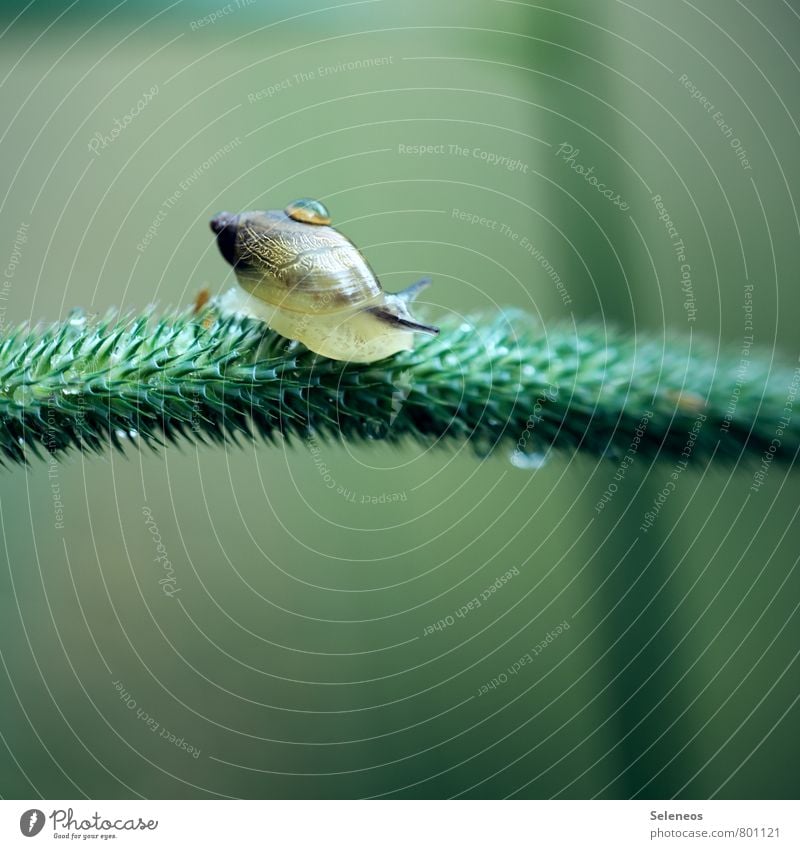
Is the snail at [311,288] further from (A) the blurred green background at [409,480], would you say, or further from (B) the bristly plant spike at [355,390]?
(A) the blurred green background at [409,480]

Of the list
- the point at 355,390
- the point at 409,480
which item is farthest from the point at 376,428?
the point at 409,480

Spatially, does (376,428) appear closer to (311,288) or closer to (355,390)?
(355,390)

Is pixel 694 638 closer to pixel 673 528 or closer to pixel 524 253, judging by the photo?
pixel 673 528

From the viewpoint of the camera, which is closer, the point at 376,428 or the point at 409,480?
the point at 376,428
